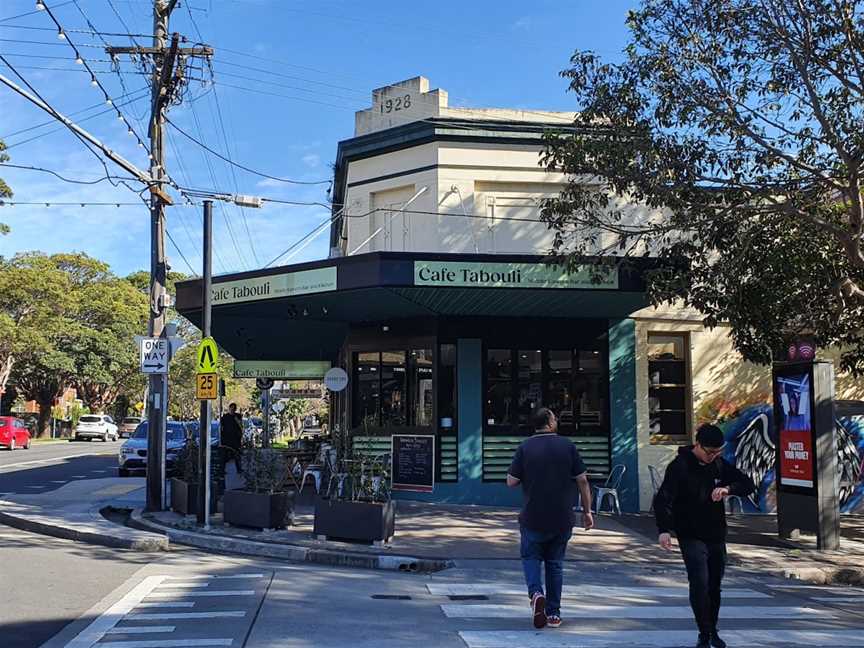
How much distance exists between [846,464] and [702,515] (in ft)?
36.1

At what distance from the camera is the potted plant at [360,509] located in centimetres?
1079

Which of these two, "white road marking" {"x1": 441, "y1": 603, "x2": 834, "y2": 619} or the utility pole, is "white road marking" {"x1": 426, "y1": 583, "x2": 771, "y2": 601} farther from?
the utility pole

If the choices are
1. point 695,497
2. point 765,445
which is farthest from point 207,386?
point 765,445

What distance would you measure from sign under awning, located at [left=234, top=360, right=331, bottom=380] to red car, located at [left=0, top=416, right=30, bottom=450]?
17.3 m

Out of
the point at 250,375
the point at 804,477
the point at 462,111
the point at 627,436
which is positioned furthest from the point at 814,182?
the point at 250,375

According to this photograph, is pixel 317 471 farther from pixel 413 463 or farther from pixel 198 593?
pixel 198 593

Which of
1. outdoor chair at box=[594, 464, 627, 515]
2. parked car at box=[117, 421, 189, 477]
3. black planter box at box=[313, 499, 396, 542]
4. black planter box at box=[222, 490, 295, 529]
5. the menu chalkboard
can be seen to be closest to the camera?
black planter box at box=[313, 499, 396, 542]

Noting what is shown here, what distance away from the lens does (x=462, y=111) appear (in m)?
17.6

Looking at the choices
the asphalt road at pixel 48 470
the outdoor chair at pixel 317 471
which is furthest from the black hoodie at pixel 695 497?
the asphalt road at pixel 48 470

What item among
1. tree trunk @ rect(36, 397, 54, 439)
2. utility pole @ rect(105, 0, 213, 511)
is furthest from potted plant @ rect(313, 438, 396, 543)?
tree trunk @ rect(36, 397, 54, 439)

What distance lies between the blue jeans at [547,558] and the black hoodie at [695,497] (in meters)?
0.91

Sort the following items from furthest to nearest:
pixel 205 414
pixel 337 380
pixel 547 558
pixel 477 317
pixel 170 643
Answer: pixel 337 380
pixel 477 317
pixel 205 414
pixel 547 558
pixel 170 643

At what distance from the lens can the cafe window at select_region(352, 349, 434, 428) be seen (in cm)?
1555

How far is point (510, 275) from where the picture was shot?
12828mm
